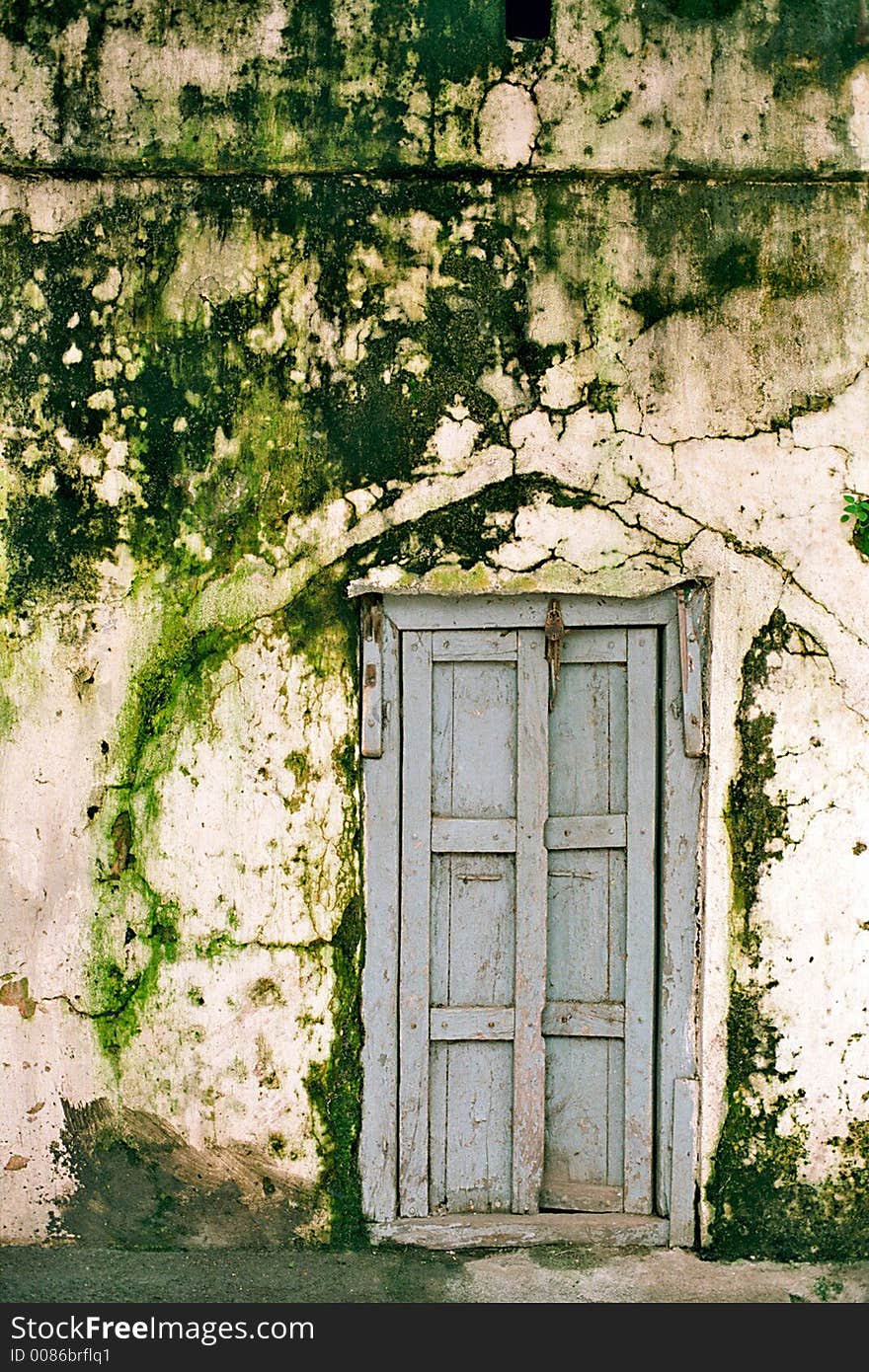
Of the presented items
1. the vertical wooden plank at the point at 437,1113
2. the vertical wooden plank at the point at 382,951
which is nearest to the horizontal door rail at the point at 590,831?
the vertical wooden plank at the point at 382,951

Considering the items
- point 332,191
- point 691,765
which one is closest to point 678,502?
point 691,765

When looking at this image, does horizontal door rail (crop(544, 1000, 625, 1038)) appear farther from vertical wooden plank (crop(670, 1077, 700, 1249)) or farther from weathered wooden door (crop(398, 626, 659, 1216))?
vertical wooden plank (crop(670, 1077, 700, 1249))

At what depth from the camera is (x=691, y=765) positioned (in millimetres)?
3541

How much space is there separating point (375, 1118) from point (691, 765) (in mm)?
1357

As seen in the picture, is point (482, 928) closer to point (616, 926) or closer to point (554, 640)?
point (616, 926)

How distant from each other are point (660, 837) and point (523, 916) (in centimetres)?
45

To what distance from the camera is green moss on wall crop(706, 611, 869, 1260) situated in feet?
11.5

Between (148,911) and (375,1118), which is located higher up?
(148,911)

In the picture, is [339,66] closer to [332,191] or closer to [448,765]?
[332,191]

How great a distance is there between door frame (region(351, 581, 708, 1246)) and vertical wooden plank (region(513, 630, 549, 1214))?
19 centimetres

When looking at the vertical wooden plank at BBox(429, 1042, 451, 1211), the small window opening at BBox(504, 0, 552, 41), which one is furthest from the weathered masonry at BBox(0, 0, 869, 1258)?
the small window opening at BBox(504, 0, 552, 41)

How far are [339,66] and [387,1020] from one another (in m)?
2.66

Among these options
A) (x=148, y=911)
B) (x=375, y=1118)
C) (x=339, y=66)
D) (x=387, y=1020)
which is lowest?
(x=375, y=1118)

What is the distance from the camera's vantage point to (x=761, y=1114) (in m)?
3.54
